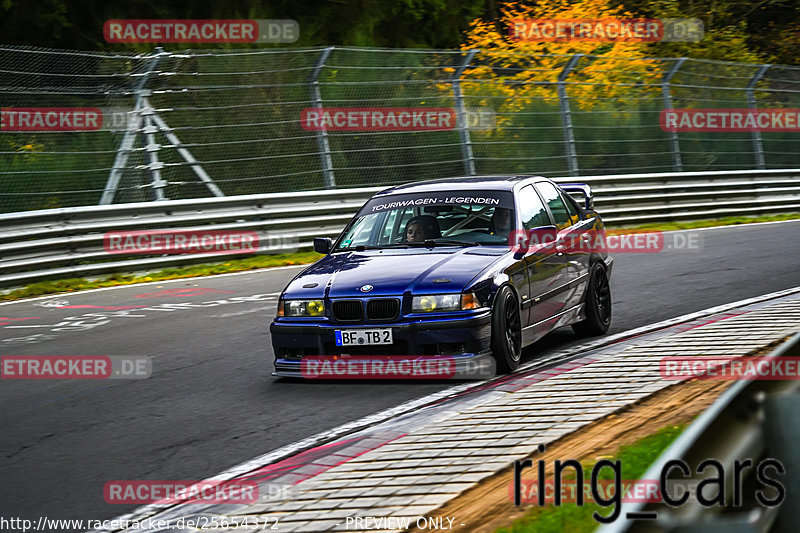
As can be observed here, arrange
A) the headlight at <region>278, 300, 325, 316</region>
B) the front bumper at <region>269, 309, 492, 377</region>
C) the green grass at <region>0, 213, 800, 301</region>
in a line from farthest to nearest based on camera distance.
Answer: the green grass at <region>0, 213, 800, 301</region>, the headlight at <region>278, 300, 325, 316</region>, the front bumper at <region>269, 309, 492, 377</region>

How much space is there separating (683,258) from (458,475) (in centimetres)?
1087

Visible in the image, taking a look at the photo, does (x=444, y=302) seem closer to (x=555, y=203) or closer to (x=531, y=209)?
(x=531, y=209)

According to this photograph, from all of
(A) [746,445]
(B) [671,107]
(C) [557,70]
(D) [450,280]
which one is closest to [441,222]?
(D) [450,280]

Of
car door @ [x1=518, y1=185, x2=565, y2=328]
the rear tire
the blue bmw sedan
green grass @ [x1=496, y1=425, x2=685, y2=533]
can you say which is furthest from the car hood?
green grass @ [x1=496, y1=425, x2=685, y2=533]

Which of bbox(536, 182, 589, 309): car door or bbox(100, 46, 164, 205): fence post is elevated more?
bbox(100, 46, 164, 205): fence post

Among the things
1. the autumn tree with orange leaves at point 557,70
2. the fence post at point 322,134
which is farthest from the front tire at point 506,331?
the autumn tree with orange leaves at point 557,70

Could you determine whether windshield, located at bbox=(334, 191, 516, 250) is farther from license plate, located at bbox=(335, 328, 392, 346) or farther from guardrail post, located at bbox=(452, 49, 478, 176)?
guardrail post, located at bbox=(452, 49, 478, 176)

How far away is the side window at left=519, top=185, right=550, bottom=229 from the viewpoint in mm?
8586

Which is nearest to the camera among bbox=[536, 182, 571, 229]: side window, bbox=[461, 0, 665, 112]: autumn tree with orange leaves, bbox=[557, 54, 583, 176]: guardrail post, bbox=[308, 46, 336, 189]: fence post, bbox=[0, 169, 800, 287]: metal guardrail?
bbox=[536, 182, 571, 229]: side window

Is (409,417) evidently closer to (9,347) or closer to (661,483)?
(661,483)

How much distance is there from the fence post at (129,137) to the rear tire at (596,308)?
8.38 meters

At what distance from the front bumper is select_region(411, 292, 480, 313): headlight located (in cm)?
7

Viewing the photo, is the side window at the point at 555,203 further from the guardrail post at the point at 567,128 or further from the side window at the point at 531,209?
the guardrail post at the point at 567,128

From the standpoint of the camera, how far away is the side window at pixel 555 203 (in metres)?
9.24
